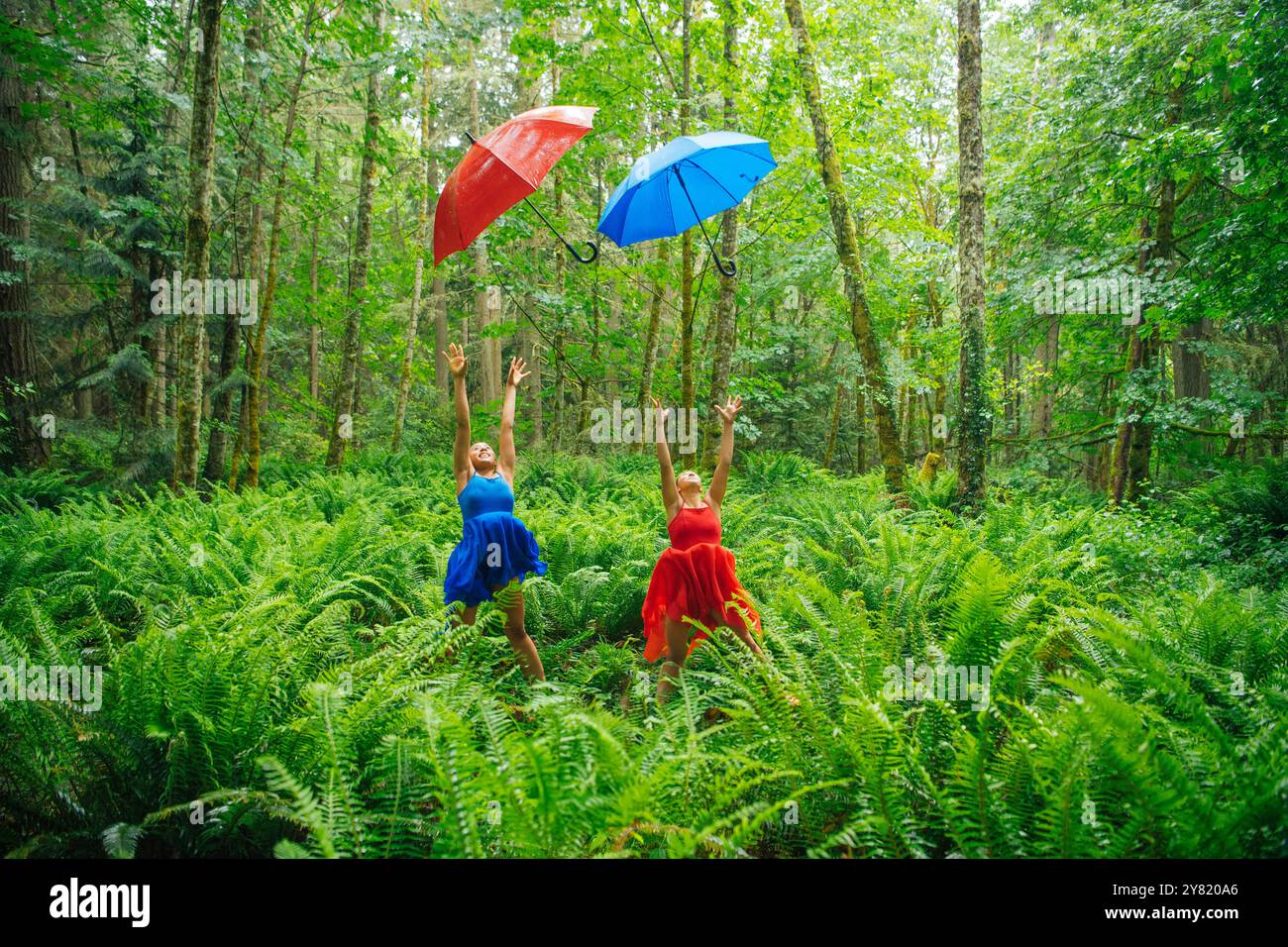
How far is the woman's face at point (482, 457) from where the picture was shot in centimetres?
401

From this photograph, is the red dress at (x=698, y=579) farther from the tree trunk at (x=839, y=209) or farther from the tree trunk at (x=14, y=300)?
the tree trunk at (x=14, y=300)

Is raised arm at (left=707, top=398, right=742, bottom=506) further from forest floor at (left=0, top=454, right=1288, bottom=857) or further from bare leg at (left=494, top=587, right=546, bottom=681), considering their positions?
bare leg at (left=494, top=587, right=546, bottom=681)

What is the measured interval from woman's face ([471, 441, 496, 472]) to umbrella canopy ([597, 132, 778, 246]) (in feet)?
7.77

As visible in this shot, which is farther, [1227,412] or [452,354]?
[1227,412]

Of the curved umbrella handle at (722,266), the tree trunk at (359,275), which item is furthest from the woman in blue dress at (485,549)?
the tree trunk at (359,275)

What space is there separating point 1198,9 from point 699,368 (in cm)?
1061

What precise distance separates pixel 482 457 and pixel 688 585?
5.08 ft

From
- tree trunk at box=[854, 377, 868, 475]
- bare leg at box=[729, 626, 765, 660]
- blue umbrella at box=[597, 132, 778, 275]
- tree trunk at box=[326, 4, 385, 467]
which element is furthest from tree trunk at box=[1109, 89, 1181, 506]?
tree trunk at box=[326, 4, 385, 467]

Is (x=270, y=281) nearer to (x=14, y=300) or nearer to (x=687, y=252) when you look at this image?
(x=14, y=300)

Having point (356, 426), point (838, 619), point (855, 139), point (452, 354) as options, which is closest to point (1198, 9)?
point (855, 139)

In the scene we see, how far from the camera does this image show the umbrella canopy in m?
5.41

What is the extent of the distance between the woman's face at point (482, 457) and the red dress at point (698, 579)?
125 cm
